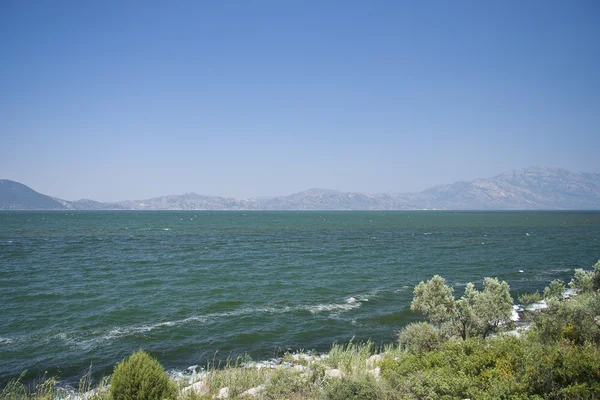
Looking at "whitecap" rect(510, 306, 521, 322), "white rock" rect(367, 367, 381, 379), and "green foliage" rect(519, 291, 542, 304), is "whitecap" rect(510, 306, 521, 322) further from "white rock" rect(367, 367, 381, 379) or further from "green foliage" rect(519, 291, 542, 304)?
"white rock" rect(367, 367, 381, 379)

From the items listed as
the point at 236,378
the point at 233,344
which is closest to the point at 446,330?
the point at 236,378

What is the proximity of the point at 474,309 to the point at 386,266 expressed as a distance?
2825 centimetres

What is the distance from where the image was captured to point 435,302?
19938 mm

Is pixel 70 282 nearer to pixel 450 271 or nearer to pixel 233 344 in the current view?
pixel 233 344

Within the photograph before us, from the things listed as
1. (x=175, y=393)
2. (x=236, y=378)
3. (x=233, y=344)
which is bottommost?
(x=233, y=344)

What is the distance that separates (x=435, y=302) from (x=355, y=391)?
38.8 feet

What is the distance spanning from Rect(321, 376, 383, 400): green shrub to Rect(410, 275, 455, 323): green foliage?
10.6 metres

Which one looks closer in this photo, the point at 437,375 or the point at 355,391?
the point at 355,391

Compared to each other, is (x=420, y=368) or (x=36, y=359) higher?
(x=420, y=368)

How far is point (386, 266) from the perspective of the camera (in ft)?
153

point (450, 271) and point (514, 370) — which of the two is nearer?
point (514, 370)

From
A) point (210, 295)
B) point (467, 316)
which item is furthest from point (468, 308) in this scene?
point (210, 295)

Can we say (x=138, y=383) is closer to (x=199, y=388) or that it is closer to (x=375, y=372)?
(x=199, y=388)

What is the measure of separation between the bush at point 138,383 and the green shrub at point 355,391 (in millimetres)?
4711
